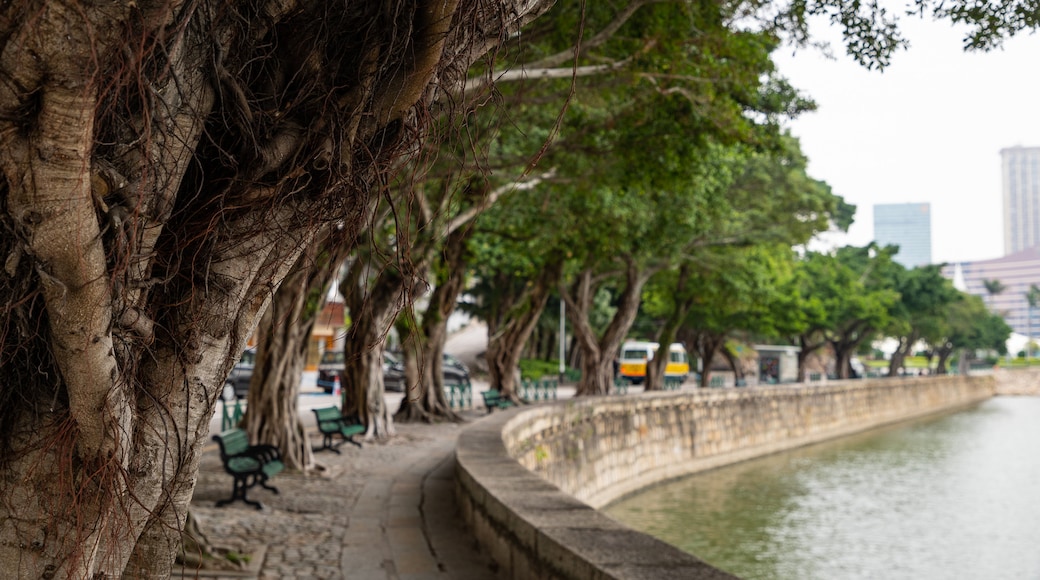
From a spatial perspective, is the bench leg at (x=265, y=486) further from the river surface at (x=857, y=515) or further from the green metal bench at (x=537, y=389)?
the green metal bench at (x=537, y=389)

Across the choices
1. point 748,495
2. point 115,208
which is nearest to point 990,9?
point 115,208

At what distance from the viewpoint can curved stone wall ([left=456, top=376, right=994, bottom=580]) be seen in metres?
5.21

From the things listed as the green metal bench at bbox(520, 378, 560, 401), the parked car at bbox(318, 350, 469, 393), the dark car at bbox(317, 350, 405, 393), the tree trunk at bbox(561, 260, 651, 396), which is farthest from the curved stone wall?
the dark car at bbox(317, 350, 405, 393)

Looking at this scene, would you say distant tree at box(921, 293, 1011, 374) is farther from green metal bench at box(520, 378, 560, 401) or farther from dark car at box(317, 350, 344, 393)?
dark car at box(317, 350, 344, 393)

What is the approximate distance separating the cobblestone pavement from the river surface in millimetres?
5207

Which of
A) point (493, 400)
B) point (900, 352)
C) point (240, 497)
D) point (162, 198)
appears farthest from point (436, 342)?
point (900, 352)

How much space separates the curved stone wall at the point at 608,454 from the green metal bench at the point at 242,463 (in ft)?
6.56

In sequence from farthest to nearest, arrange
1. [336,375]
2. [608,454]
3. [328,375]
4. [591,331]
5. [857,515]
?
[328,375] → [336,375] → [591,331] → [857,515] → [608,454]

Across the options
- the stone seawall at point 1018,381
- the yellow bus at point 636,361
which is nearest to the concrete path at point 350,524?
the yellow bus at point 636,361

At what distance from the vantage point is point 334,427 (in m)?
14.2

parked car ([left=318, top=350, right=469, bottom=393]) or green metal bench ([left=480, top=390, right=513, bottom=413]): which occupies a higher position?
parked car ([left=318, top=350, right=469, bottom=393])

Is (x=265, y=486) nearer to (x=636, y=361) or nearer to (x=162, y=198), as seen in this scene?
(x=162, y=198)

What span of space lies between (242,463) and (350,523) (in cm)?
152

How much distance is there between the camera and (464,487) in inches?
326
